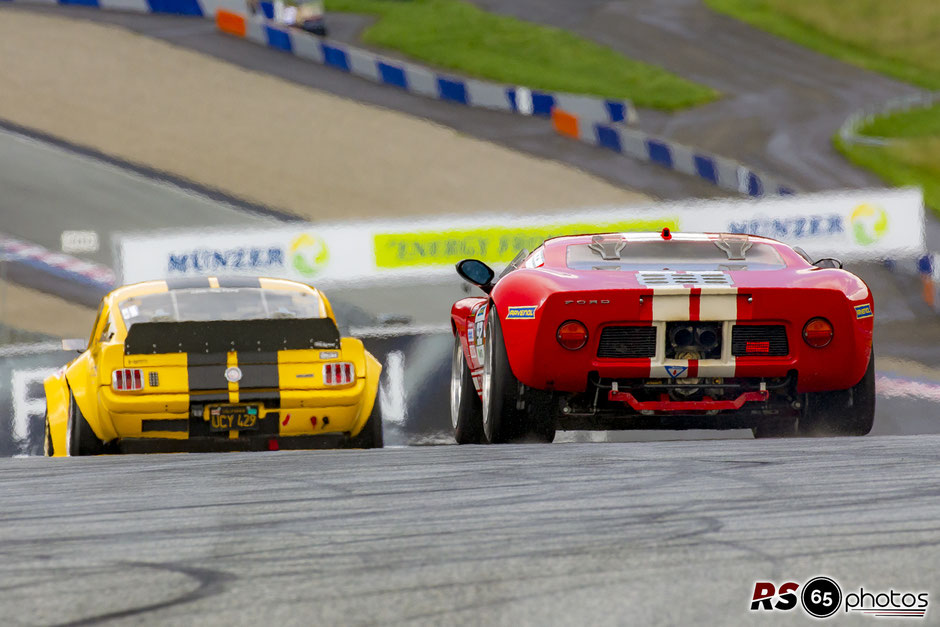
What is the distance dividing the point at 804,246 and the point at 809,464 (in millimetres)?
10647

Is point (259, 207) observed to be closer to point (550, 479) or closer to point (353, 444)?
point (353, 444)

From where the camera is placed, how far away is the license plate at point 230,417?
809 centimetres

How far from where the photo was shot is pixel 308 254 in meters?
14.8

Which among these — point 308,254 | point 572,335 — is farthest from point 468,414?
point 308,254

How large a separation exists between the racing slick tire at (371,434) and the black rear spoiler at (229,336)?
530 millimetres

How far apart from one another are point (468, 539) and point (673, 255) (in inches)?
181

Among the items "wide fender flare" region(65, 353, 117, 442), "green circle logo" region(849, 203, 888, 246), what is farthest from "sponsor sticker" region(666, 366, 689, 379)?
"green circle logo" region(849, 203, 888, 246)

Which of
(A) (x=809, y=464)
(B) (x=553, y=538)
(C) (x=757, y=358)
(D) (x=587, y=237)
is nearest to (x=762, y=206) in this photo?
(D) (x=587, y=237)

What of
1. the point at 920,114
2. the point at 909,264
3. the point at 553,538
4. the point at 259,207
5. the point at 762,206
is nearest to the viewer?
the point at 553,538

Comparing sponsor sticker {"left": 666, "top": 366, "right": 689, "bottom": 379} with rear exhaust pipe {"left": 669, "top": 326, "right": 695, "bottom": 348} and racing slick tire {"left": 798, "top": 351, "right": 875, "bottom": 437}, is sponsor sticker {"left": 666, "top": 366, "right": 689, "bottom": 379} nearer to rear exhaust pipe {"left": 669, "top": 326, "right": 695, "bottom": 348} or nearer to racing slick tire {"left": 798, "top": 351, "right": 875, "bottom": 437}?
rear exhaust pipe {"left": 669, "top": 326, "right": 695, "bottom": 348}

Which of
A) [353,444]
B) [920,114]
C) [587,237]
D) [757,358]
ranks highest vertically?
[920,114]

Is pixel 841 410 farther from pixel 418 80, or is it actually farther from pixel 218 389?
pixel 418 80

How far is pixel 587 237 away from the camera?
323 inches

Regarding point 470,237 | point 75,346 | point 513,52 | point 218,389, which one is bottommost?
point 218,389
